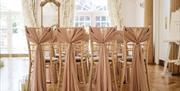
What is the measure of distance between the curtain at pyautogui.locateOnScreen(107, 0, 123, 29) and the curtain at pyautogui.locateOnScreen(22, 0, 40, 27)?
91.8 inches

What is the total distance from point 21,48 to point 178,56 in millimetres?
5285

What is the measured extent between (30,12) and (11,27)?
0.83 meters

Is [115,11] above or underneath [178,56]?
above

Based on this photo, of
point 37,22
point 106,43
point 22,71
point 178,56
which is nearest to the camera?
point 106,43

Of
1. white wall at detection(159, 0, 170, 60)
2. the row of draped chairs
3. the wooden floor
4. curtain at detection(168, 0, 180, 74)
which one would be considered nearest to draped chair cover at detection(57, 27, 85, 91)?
the row of draped chairs

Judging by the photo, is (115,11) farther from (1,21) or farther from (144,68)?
(144,68)

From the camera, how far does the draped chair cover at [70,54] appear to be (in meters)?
4.48

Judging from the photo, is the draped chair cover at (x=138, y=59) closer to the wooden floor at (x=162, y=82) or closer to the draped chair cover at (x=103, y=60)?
the draped chair cover at (x=103, y=60)

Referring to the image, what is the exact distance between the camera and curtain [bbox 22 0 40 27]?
9289 millimetres

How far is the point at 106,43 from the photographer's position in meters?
4.57

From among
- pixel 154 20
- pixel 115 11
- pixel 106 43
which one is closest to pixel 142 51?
pixel 106 43

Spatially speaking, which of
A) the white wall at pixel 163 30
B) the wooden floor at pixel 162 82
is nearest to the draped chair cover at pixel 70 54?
the wooden floor at pixel 162 82

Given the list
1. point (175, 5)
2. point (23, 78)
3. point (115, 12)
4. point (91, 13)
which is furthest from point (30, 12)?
point (175, 5)

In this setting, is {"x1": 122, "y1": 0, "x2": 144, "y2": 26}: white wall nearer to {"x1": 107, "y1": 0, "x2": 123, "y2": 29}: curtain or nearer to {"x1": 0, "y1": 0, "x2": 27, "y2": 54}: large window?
{"x1": 107, "y1": 0, "x2": 123, "y2": 29}: curtain
